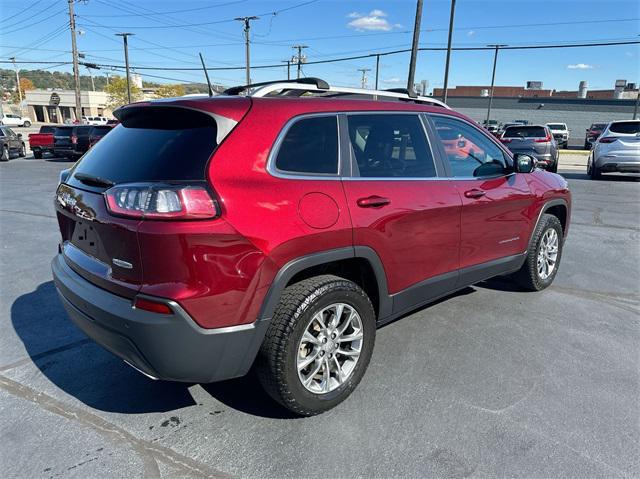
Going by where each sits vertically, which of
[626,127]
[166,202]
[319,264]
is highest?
[626,127]

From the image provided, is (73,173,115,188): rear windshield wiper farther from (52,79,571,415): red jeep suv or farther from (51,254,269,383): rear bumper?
(51,254,269,383): rear bumper

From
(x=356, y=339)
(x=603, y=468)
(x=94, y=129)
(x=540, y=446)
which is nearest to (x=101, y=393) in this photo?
(x=356, y=339)

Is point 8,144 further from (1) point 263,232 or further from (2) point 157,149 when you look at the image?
(1) point 263,232

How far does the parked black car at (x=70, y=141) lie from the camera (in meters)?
21.3

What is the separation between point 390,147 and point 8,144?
2404 cm

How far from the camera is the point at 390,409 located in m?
2.77

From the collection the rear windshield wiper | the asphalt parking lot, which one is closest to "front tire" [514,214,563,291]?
the asphalt parking lot

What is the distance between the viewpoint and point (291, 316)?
8.02 ft

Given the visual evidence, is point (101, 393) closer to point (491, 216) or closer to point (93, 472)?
point (93, 472)

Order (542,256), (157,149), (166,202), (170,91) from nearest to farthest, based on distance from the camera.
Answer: (166,202) < (157,149) < (542,256) < (170,91)

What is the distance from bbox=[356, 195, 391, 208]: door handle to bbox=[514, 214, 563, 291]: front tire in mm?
2239

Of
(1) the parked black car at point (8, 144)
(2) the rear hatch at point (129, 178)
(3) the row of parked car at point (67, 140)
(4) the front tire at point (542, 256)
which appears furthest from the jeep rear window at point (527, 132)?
(1) the parked black car at point (8, 144)

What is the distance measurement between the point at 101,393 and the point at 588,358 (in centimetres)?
340

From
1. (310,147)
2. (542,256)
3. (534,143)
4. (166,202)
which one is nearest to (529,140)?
(534,143)
